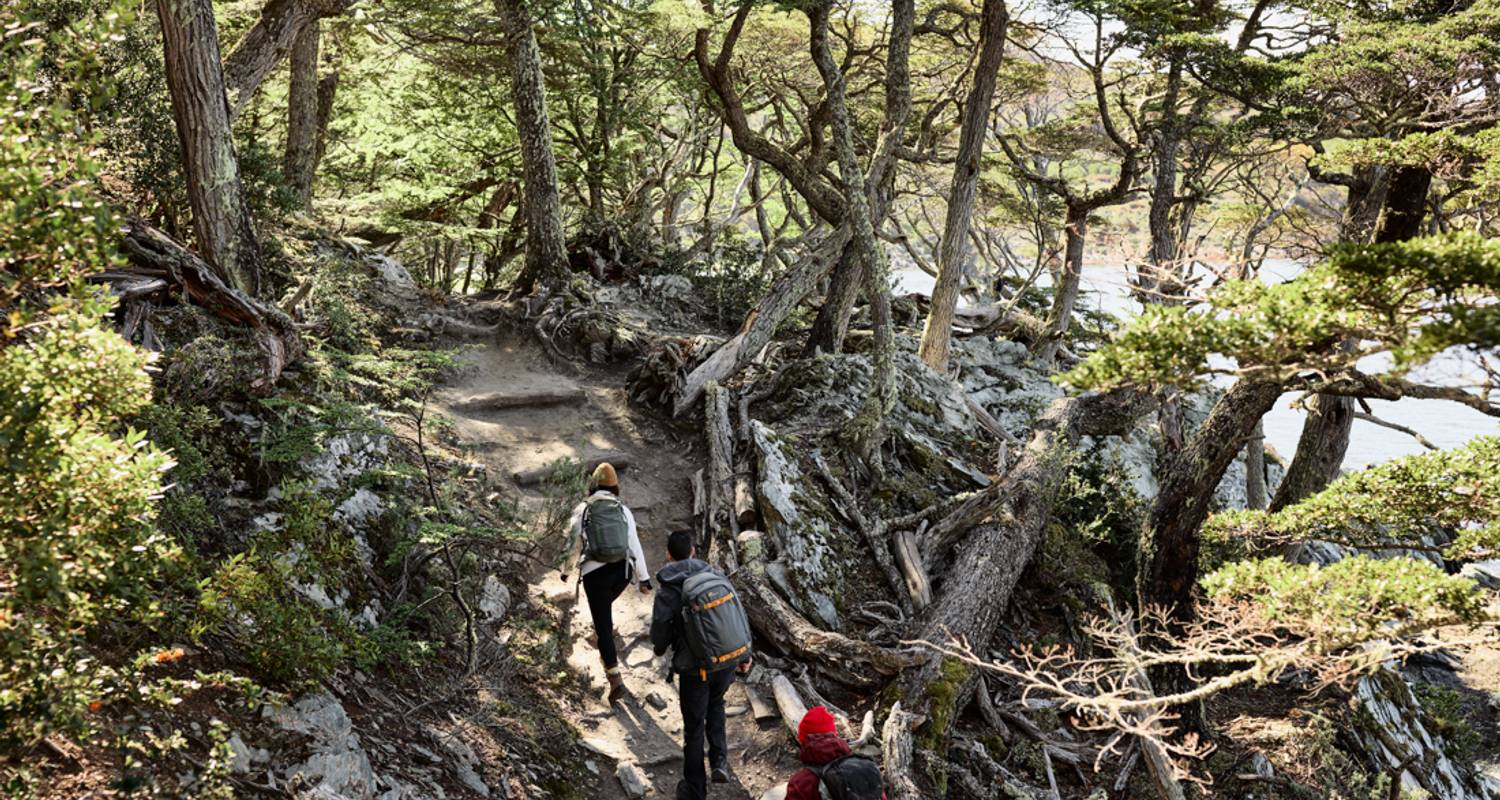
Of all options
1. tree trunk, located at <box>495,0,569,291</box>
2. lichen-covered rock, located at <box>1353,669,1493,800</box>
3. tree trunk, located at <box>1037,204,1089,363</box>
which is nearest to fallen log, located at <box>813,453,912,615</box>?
lichen-covered rock, located at <box>1353,669,1493,800</box>

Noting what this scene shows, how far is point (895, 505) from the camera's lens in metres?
9.70

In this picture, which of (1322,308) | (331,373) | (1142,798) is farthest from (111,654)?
(1142,798)

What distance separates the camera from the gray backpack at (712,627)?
17.7 feet

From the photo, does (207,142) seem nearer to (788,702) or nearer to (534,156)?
(534,156)

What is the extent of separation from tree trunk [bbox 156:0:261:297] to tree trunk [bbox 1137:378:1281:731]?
26.9ft

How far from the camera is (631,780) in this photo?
19.5 ft

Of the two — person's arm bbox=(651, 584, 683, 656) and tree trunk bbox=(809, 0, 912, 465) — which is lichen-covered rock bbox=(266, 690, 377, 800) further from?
tree trunk bbox=(809, 0, 912, 465)

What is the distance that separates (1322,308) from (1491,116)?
616cm

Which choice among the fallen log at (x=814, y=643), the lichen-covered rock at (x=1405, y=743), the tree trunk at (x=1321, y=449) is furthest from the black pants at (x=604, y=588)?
the tree trunk at (x=1321, y=449)

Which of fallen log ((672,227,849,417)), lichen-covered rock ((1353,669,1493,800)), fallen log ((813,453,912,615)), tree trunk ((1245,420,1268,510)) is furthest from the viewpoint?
tree trunk ((1245,420,1268,510))

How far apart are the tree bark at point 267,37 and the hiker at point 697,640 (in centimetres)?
697

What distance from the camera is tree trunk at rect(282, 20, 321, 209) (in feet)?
41.4

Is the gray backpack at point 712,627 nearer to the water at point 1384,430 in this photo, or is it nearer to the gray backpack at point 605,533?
the gray backpack at point 605,533

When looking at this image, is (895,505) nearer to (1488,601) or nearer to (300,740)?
(1488,601)
